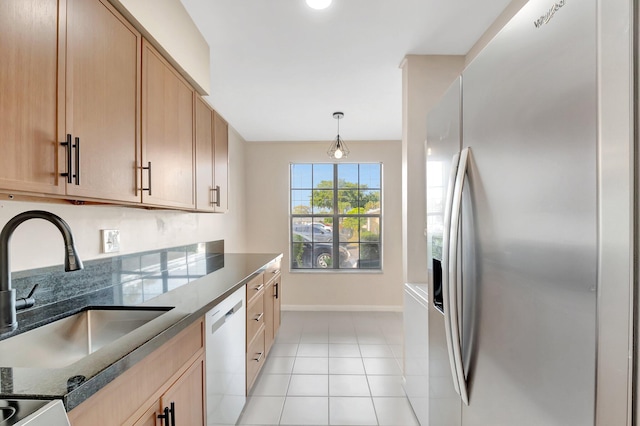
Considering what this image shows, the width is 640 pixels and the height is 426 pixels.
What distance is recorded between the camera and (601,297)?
54cm

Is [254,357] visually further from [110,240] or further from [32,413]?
[32,413]

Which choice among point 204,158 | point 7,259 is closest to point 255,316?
point 204,158

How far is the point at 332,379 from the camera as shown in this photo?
257 cm

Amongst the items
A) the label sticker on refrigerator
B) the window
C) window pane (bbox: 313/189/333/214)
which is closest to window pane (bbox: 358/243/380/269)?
the window

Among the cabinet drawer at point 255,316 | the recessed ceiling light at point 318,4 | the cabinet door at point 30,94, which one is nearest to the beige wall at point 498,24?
the recessed ceiling light at point 318,4

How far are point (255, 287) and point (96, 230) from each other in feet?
3.66

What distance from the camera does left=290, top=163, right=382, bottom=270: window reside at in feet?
15.4

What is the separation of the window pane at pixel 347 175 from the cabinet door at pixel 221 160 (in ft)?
7.41

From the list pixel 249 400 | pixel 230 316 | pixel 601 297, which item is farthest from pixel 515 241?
pixel 249 400

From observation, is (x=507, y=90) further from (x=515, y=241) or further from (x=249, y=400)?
(x=249, y=400)

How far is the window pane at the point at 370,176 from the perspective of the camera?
465cm

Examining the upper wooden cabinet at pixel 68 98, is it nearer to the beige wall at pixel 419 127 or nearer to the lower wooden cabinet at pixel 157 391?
the lower wooden cabinet at pixel 157 391

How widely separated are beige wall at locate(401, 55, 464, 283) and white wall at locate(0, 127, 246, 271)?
187 cm

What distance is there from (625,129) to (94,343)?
70.8 inches
